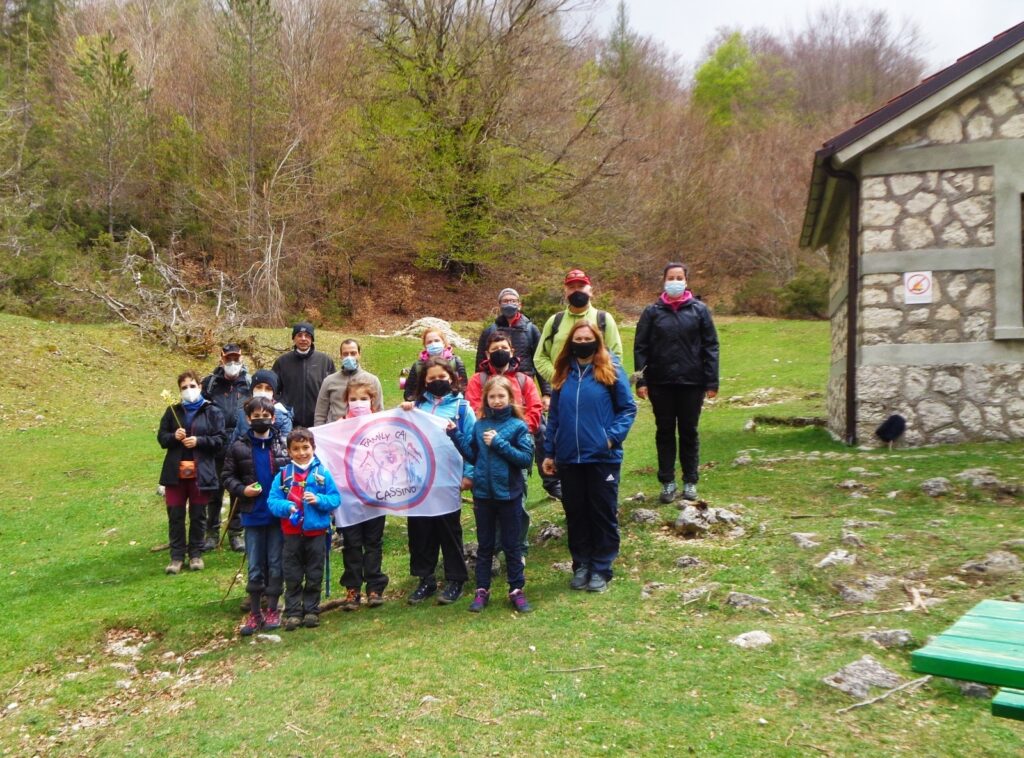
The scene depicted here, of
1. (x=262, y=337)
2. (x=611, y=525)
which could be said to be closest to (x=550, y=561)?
(x=611, y=525)

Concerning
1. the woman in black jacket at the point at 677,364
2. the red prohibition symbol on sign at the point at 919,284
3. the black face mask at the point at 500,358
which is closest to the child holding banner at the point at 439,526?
the black face mask at the point at 500,358

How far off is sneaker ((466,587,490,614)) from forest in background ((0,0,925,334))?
21.8 meters

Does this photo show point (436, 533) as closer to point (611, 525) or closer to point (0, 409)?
point (611, 525)

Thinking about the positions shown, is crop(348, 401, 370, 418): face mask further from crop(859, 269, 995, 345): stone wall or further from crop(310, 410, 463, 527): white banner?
crop(859, 269, 995, 345): stone wall

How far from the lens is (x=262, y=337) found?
76.0 ft

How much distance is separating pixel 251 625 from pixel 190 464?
2.12m

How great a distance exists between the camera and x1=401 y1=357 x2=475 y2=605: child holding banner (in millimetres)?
6684

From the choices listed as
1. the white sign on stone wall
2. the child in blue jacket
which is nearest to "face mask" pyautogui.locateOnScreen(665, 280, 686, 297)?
the child in blue jacket

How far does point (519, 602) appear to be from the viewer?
6023 mm

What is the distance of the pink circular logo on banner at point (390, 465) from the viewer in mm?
6840

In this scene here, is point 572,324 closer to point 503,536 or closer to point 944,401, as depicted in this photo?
point 503,536

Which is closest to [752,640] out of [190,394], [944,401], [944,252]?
[190,394]

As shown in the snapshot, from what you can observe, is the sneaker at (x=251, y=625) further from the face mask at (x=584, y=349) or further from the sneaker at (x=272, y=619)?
the face mask at (x=584, y=349)

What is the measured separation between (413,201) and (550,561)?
29311mm
